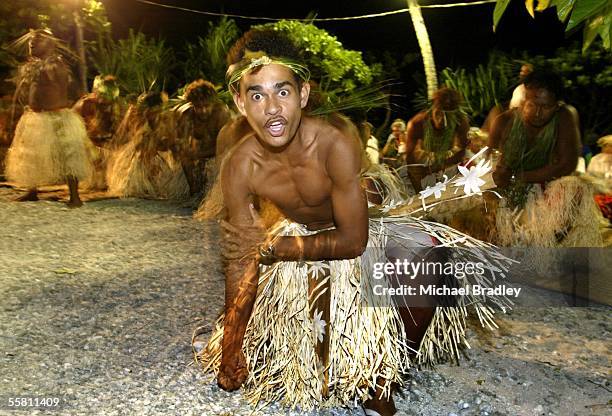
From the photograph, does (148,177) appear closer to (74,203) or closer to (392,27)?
(74,203)

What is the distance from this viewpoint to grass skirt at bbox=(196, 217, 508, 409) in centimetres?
244

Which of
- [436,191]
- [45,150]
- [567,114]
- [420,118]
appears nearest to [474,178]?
[436,191]

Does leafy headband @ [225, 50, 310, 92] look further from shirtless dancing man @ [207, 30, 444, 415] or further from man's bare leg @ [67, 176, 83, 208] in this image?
man's bare leg @ [67, 176, 83, 208]

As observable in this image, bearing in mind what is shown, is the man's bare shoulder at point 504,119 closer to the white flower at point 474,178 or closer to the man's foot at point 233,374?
the white flower at point 474,178

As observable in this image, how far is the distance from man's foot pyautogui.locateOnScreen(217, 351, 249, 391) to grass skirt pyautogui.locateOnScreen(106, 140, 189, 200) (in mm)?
5063

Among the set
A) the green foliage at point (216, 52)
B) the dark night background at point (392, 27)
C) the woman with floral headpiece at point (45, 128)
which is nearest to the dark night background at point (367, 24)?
the dark night background at point (392, 27)

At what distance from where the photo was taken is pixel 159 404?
242cm

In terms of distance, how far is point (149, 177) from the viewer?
303 inches

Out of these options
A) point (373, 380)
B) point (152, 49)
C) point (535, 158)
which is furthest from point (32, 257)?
point (152, 49)

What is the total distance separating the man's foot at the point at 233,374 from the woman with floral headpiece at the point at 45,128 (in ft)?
15.0

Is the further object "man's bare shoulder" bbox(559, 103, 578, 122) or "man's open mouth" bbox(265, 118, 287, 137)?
"man's bare shoulder" bbox(559, 103, 578, 122)

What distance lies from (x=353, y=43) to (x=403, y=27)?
0.97 meters

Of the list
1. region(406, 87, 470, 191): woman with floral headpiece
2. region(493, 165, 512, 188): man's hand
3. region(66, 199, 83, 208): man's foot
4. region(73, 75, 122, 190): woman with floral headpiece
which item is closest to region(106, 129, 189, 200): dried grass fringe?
region(73, 75, 122, 190): woman with floral headpiece

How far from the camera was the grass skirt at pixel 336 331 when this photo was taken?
2439mm
